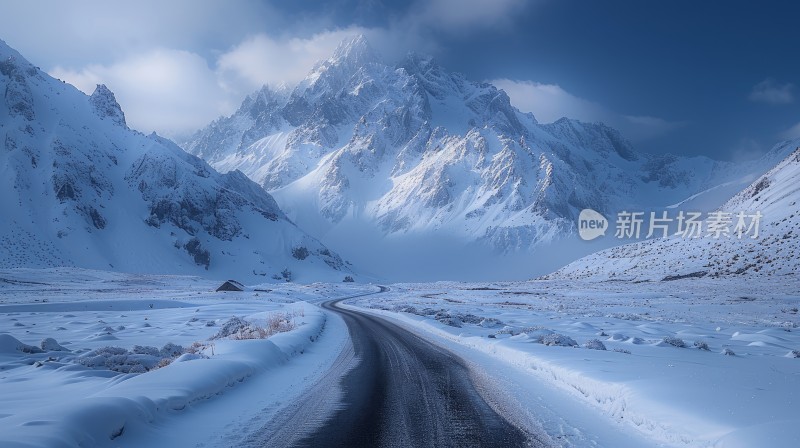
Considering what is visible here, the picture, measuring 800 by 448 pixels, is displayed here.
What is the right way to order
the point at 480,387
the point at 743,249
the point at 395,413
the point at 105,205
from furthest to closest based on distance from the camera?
the point at 105,205
the point at 743,249
the point at 480,387
the point at 395,413

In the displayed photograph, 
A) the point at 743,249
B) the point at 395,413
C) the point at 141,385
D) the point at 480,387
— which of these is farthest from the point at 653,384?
the point at 743,249

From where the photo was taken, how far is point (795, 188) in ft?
202

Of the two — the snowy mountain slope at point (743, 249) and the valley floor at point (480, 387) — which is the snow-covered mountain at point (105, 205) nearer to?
the snowy mountain slope at point (743, 249)

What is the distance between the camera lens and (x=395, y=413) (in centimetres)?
771

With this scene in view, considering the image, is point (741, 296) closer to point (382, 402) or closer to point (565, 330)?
point (565, 330)

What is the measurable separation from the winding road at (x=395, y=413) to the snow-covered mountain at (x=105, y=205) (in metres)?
150

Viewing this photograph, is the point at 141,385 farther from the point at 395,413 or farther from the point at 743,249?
the point at 743,249

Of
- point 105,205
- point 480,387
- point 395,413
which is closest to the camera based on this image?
point 395,413

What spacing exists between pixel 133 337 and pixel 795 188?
7787 cm

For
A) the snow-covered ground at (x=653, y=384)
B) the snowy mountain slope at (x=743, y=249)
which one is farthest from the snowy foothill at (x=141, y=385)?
the snowy mountain slope at (x=743, y=249)

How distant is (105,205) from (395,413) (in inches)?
7559

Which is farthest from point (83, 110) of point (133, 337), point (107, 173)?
point (133, 337)

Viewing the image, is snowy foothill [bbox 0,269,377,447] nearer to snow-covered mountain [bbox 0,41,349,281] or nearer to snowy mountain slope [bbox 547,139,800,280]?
snowy mountain slope [bbox 547,139,800,280]

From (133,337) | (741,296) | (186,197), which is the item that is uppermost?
(186,197)
